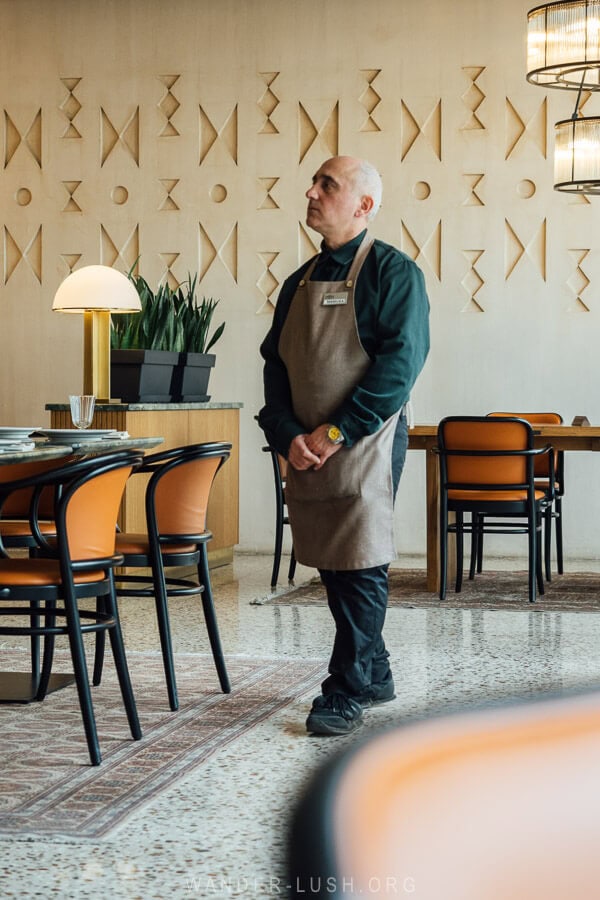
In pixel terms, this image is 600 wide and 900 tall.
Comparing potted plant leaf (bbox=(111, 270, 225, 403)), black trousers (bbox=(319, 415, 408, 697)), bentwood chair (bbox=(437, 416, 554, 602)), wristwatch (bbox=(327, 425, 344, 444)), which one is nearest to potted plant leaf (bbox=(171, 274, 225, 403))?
potted plant leaf (bbox=(111, 270, 225, 403))

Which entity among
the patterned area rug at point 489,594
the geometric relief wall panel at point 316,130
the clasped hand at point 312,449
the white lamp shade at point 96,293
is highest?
the geometric relief wall panel at point 316,130

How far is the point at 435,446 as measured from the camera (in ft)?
20.5

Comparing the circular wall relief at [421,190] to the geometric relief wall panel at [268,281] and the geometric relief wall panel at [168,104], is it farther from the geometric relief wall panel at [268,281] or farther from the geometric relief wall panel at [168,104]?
the geometric relief wall panel at [168,104]

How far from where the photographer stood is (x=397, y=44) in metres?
7.95

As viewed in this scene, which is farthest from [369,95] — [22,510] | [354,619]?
[354,619]

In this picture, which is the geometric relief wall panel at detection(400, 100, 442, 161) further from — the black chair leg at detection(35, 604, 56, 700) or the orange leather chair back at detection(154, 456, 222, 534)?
the black chair leg at detection(35, 604, 56, 700)

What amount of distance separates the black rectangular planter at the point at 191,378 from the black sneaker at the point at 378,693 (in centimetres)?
331

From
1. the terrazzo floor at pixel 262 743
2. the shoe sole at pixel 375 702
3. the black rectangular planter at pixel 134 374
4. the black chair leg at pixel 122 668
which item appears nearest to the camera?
the terrazzo floor at pixel 262 743

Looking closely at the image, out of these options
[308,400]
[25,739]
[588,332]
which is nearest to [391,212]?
[588,332]

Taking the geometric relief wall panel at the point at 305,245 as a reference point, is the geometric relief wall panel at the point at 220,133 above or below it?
above

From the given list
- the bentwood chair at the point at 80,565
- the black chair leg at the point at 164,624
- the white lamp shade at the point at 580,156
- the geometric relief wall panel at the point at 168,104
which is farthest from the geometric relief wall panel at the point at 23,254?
the bentwood chair at the point at 80,565

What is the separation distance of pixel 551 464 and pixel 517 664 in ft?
8.24

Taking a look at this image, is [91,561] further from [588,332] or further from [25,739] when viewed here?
[588,332]

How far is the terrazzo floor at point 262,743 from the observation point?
207 centimetres
